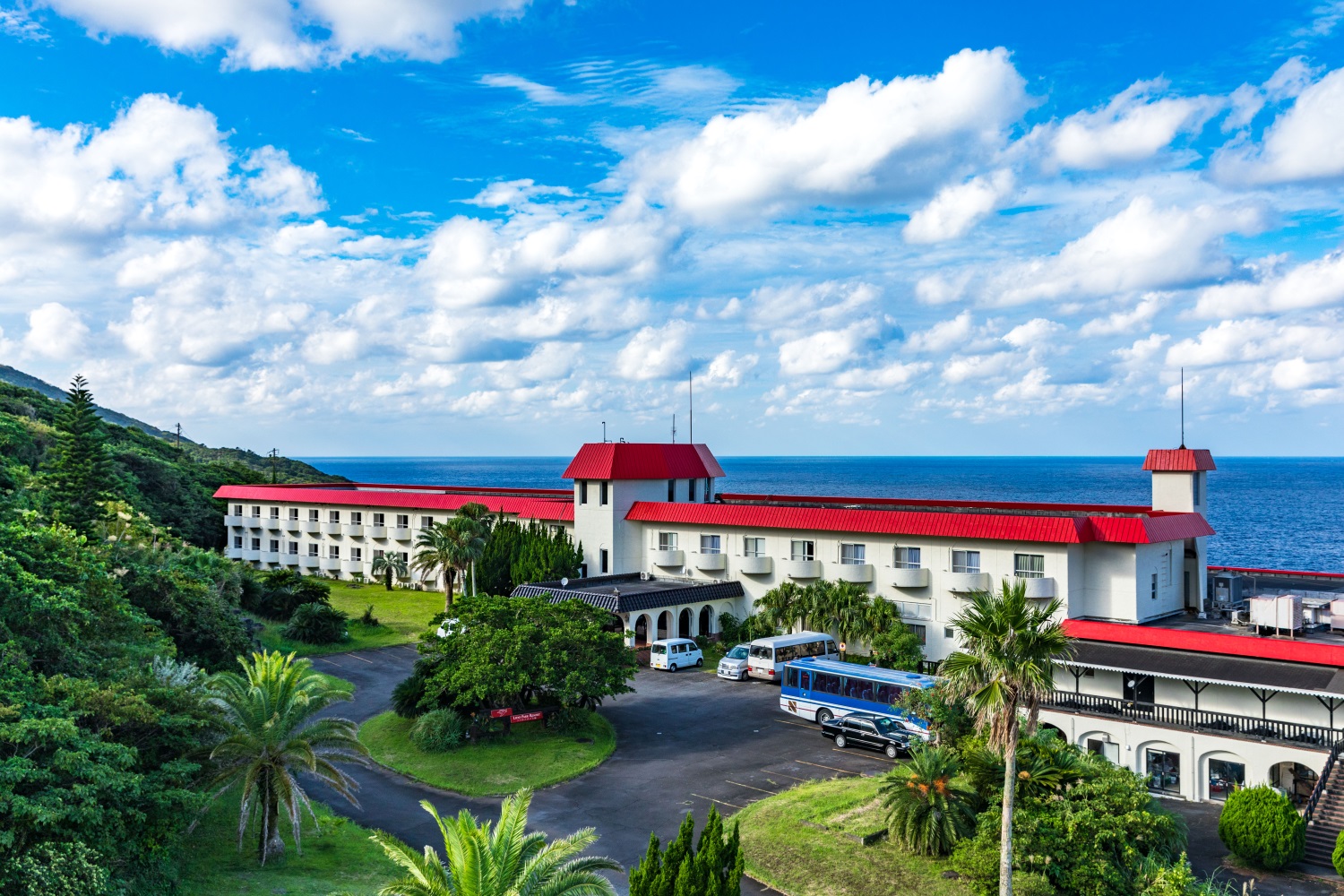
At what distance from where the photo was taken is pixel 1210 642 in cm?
3575

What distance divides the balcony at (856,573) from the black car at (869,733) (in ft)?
45.9

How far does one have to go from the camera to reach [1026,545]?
1833 inches

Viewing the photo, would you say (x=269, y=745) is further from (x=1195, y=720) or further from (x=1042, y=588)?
(x=1042, y=588)

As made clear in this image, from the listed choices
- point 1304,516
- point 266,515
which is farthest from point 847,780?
point 1304,516

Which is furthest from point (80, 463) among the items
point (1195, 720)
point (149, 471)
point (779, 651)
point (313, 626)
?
point (1195, 720)

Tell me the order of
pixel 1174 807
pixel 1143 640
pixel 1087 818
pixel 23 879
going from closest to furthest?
pixel 23 879, pixel 1087 818, pixel 1174 807, pixel 1143 640

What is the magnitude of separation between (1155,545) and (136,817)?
4209cm

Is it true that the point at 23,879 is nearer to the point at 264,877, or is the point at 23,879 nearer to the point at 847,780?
the point at 264,877

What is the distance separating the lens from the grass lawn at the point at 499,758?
34.4 m

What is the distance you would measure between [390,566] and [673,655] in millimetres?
33570

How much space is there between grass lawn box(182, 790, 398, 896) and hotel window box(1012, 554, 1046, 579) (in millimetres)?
32114

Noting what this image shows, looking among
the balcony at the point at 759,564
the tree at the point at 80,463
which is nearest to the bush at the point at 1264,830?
the balcony at the point at 759,564

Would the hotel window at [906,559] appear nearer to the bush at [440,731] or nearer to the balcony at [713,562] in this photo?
the balcony at [713,562]

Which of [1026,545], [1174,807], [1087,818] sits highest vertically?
[1026,545]
